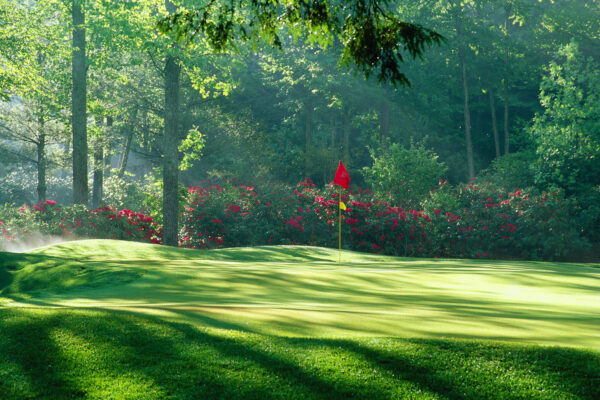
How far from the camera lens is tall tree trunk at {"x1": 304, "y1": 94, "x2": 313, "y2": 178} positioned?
31312 millimetres

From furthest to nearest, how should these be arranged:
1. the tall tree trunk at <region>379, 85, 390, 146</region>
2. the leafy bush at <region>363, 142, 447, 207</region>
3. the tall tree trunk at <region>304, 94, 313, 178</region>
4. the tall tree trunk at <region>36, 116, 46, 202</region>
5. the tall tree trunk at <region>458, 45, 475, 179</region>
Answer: the tall tree trunk at <region>379, 85, 390, 146</region> → the tall tree trunk at <region>304, 94, 313, 178</region> → the tall tree trunk at <region>458, 45, 475, 179</region> → the tall tree trunk at <region>36, 116, 46, 202</region> → the leafy bush at <region>363, 142, 447, 207</region>

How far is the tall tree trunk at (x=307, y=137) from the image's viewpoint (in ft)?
103

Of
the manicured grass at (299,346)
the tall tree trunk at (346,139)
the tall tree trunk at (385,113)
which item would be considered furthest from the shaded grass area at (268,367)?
the tall tree trunk at (385,113)

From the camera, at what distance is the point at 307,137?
3266 cm

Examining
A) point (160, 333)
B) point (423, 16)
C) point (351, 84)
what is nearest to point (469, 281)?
point (160, 333)

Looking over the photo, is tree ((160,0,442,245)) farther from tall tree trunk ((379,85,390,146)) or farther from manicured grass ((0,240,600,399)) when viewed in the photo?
tall tree trunk ((379,85,390,146))

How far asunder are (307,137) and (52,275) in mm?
25726

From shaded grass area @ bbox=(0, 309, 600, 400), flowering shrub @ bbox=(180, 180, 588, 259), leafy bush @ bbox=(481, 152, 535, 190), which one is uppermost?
leafy bush @ bbox=(481, 152, 535, 190)

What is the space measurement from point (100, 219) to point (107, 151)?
55.9ft

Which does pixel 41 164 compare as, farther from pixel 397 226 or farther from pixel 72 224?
pixel 397 226

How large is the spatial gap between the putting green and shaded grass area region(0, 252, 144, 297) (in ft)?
0.09

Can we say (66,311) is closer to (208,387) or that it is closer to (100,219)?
(208,387)

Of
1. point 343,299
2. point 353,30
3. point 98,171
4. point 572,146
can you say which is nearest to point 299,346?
point 343,299

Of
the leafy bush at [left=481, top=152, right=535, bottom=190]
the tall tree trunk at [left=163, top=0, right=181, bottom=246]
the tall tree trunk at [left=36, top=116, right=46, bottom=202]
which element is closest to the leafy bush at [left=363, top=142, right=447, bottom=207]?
the leafy bush at [left=481, top=152, right=535, bottom=190]
